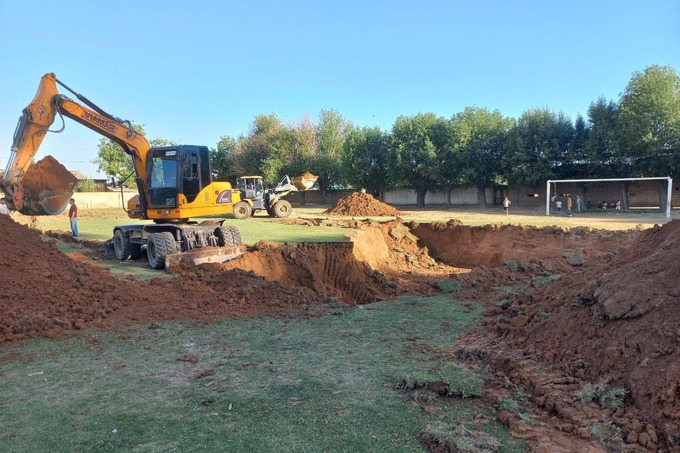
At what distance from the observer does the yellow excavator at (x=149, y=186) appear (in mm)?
11352

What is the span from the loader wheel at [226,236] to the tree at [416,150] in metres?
27.1

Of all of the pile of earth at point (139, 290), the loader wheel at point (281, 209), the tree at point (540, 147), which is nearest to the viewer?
the pile of earth at point (139, 290)

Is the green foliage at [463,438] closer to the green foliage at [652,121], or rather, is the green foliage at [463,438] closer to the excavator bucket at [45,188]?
the excavator bucket at [45,188]

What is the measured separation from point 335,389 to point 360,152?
1544 inches

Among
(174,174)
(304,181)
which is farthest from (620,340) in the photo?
(304,181)

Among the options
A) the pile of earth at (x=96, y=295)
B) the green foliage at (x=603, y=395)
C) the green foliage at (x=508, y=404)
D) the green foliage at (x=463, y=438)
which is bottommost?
the green foliage at (x=508, y=404)

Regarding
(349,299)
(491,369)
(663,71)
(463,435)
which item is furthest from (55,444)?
(663,71)

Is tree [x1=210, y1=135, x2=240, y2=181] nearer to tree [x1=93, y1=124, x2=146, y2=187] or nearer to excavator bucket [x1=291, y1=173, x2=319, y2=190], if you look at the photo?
tree [x1=93, y1=124, x2=146, y2=187]

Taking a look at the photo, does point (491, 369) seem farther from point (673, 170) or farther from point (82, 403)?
point (673, 170)

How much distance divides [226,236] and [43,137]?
520 cm

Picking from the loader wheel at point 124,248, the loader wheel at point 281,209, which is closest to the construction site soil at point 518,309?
the loader wheel at point 124,248

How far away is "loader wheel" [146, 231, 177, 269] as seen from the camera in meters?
11.1

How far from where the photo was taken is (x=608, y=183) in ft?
109

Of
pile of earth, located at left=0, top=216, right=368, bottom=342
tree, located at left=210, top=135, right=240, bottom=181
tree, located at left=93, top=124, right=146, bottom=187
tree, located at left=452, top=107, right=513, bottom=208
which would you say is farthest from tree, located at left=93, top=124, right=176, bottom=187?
pile of earth, located at left=0, top=216, right=368, bottom=342
